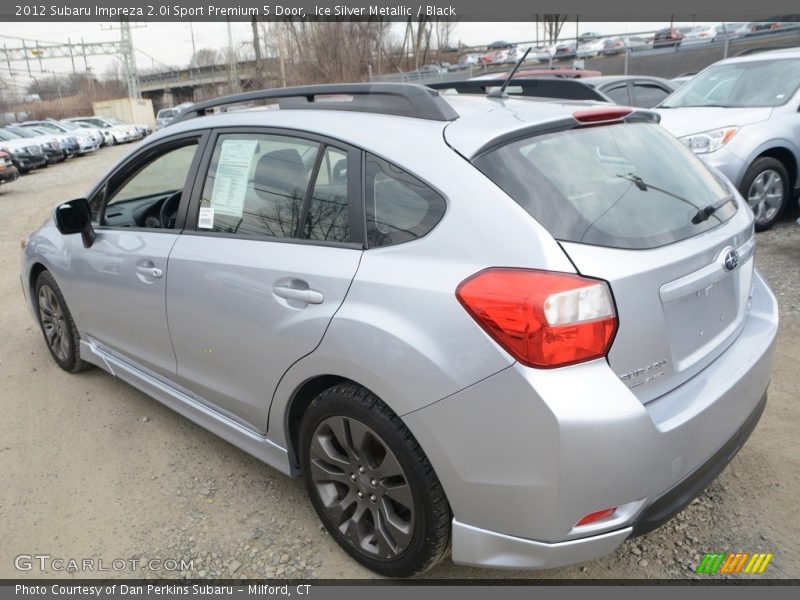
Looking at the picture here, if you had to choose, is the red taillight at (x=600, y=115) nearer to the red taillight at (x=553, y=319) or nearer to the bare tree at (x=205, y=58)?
the red taillight at (x=553, y=319)

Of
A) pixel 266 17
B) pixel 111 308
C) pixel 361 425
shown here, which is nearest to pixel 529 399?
pixel 361 425

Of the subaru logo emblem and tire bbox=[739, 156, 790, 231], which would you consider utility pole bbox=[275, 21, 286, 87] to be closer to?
tire bbox=[739, 156, 790, 231]

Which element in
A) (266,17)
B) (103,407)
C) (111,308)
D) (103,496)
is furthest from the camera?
(266,17)

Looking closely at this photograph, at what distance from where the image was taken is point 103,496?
9.98 ft

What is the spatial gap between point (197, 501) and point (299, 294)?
132 centimetres

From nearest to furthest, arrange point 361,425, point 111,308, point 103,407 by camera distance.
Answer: point 361,425 < point 111,308 < point 103,407

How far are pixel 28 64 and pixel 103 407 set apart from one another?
71869 mm

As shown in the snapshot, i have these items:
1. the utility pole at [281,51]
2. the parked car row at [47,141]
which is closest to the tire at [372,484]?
the parked car row at [47,141]

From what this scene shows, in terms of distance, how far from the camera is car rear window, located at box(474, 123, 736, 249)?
197 cm

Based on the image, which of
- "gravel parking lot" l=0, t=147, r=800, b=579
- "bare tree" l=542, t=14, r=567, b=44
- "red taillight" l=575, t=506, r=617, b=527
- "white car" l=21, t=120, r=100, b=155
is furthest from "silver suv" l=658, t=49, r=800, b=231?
"bare tree" l=542, t=14, r=567, b=44

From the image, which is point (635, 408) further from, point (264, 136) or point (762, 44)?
point (762, 44)

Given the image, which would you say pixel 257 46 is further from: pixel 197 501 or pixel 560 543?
pixel 560 543

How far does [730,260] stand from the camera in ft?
7.29

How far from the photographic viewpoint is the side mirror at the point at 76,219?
11.3 ft
